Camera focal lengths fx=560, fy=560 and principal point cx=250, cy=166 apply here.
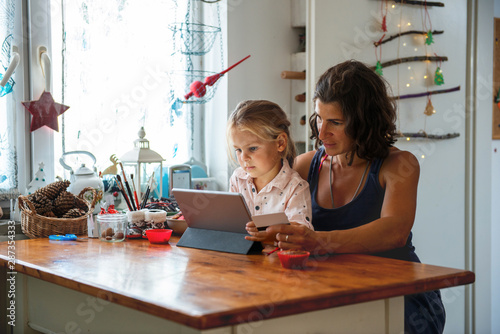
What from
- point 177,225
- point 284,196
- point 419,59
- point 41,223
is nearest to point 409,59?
point 419,59

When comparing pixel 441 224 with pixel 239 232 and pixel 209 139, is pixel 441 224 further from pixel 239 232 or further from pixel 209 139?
pixel 239 232

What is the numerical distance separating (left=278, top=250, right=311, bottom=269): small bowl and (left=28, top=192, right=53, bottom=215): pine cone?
1.00m

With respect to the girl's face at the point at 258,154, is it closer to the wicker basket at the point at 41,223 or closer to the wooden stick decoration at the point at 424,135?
the wicker basket at the point at 41,223

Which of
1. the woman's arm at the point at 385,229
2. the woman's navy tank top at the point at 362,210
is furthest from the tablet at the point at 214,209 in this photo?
the woman's navy tank top at the point at 362,210

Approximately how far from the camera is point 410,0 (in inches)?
107

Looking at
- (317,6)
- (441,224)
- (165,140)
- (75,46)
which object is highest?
(317,6)

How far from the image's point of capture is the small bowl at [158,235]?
1.76 m

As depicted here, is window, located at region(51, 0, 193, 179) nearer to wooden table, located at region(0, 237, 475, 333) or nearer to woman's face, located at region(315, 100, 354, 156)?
wooden table, located at region(0, 237, 475, 333)

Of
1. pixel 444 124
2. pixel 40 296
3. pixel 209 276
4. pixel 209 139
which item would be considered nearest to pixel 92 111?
pixel 209 139

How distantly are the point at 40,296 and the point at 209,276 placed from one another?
541 millimetres

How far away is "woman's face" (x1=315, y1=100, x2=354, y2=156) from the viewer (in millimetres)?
1755

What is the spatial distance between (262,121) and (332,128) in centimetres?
22

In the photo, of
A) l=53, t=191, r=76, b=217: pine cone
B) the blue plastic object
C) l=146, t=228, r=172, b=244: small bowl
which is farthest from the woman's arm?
l=53, t=191, r=76, b=217: pine cone

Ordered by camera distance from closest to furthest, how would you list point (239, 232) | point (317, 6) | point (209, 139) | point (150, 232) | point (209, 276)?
point (209, 276) → point (239, 232) → point (150, 232) → point (317, 6) → point (209, 139)
